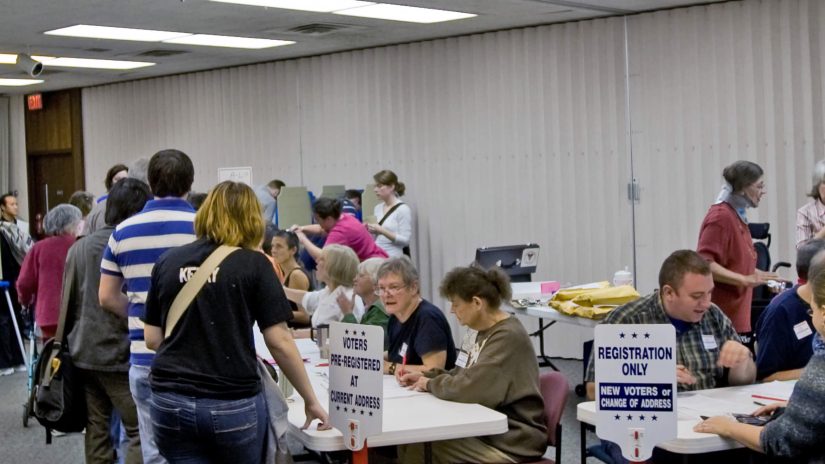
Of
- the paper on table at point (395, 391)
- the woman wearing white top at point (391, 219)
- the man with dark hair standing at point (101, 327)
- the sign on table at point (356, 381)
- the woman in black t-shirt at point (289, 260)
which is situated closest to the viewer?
the sign on table at point (356, 381)

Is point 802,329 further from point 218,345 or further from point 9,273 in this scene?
point 9,273

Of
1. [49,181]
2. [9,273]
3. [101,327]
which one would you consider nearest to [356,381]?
[101,327]

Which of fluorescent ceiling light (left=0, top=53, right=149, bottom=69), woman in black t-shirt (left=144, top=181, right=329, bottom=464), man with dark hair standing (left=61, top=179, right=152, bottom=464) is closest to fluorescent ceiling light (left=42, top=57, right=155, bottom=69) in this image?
fluorescent ceiling light (left=0, top=53, right=149, bottom=69)

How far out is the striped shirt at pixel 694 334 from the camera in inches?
162

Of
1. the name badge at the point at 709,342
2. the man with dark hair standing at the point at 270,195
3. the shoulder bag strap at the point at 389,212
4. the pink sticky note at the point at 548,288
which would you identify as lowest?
the pink sticky note at the point at 548,288

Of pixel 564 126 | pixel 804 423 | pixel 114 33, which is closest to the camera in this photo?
pixel 804 423

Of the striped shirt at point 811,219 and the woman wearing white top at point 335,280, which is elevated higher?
the striped shirt at point 811,219

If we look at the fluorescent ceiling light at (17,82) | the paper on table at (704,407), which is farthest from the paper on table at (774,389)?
the fluorescent ceiling light at (17,82)

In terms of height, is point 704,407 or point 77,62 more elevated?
point 77,62

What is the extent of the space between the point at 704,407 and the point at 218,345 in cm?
174

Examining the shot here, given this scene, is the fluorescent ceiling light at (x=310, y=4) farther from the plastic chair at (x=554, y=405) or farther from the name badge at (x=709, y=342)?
the name badge at (x=709, y=342)

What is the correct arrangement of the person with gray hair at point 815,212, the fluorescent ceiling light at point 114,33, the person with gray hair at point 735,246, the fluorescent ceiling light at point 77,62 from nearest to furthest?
the person with gray hair at point 735,246
the person with gray hair at point 815,212
the fluorescent ceiling light at point 114,33
the fluorescent ceiling light at point 77,62

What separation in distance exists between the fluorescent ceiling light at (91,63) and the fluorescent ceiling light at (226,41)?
1.55 meters

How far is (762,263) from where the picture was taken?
7.47 meters
